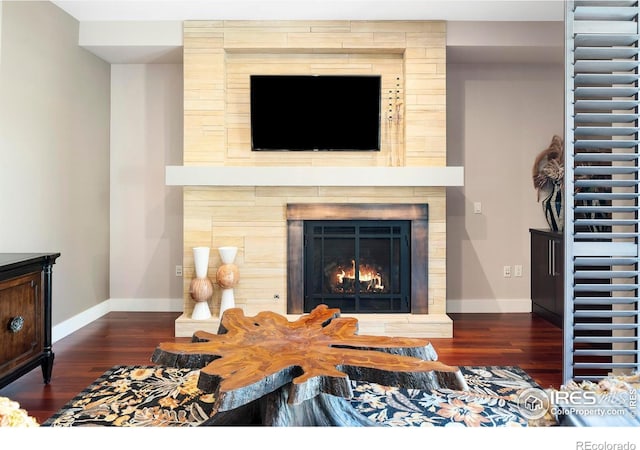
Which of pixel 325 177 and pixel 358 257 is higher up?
pixel 325 177

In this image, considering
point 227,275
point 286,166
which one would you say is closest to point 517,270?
point 286,166

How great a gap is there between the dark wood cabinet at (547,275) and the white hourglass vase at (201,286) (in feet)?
9.84

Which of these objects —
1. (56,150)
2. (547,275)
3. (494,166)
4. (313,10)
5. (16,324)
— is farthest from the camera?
(494,166)

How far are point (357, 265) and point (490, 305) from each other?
5.37ft

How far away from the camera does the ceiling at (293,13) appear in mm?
4059

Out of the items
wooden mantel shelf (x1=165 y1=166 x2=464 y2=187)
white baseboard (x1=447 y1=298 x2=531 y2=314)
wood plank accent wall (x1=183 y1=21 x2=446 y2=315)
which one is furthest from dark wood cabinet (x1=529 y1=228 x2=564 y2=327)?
wooden mantel shelf (x1=165 y1=166 x2=464 y2=187)

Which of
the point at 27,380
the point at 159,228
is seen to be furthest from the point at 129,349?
the point at 159,228

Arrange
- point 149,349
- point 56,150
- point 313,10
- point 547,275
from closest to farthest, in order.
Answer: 1. point 149,349
2. point 56,150
3. point 313,10
4. point 547,275

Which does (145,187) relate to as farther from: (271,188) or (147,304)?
(271,188)

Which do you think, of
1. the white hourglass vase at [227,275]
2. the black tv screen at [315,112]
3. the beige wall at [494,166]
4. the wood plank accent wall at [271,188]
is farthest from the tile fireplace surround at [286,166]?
the beige wall at [494,166]

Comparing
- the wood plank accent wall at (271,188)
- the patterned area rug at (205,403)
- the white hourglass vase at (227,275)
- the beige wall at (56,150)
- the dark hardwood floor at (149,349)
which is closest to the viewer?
the patterned area rug at (205,403)

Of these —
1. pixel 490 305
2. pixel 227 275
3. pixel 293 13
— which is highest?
pixel 293 13

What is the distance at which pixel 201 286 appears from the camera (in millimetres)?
4191

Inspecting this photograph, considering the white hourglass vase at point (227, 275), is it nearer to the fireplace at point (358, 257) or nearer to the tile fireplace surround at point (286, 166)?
the tile fireplace surround at point (286, 166)
